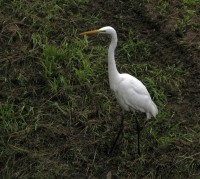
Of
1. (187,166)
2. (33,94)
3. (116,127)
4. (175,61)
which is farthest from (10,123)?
(175,61)

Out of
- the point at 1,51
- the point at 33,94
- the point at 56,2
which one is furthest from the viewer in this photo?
the point at 56,2

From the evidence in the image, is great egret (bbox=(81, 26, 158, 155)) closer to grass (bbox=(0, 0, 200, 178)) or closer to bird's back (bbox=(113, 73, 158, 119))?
bird's back (bbox=(113, 73, 158, 119))

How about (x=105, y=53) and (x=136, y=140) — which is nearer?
(x=136, y=140)

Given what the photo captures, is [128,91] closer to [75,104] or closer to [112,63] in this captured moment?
[112,63]

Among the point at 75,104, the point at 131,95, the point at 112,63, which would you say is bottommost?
the point at 75,104

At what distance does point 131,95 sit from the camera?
163 inches

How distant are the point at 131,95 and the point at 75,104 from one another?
34.1 inches

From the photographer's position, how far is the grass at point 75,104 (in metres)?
4.30

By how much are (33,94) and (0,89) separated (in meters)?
0.36

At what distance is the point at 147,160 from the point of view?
439 centimetres

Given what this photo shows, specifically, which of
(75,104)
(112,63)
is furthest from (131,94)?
(75,104)

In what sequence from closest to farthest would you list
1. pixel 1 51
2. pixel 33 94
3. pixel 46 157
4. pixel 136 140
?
pixel 46 157
pixel 136 140
pixel 33 94
pixel 1 51

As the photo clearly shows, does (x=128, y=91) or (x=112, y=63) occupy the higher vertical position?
(x=112, y=63)

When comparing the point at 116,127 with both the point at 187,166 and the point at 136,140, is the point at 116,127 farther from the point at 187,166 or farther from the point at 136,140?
the point at 187,166
